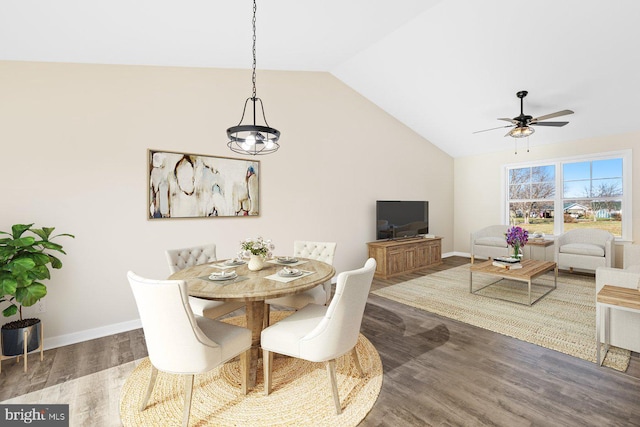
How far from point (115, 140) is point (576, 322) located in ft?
17.9

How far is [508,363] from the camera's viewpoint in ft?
8.15

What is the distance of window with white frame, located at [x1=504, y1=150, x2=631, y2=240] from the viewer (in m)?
5.42

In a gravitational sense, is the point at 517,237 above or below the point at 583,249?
above

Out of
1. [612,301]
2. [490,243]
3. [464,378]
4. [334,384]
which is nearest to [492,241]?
[490,243]

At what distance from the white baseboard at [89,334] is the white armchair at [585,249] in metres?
6.70

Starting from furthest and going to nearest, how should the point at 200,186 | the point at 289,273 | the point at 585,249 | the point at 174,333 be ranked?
the point at 585,249
the point at 200,186
the point at 289,273
the point at 174,333

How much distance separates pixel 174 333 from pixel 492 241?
6.40 m

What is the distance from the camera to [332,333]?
1.86 meters

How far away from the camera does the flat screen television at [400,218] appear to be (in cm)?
560

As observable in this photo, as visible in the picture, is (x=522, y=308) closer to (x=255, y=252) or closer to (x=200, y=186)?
(x=255, y=252)

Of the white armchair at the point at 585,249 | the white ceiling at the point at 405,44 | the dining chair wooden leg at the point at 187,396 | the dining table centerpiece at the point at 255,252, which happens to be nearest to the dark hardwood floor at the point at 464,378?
the dining chair wooden leg at the point at 187,396

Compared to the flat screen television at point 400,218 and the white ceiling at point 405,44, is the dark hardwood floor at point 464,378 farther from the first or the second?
the white ceiling at point 405,44

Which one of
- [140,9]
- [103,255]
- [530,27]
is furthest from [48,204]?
[530,27]

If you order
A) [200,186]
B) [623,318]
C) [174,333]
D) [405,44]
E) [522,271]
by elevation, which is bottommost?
[623,318]
